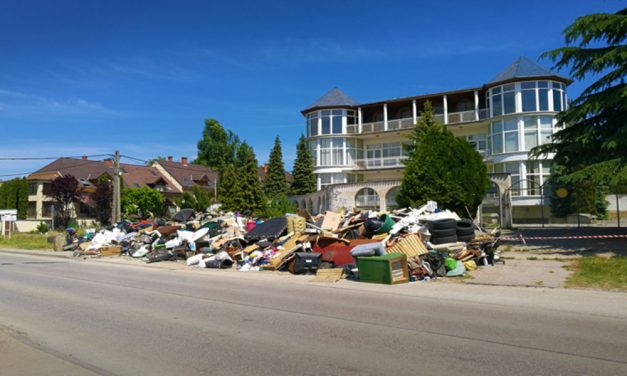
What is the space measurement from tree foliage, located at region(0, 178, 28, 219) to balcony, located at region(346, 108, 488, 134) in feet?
A: 138

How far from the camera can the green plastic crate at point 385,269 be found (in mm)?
13079

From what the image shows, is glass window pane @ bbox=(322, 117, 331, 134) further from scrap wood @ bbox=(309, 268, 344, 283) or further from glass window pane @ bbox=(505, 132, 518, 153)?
scrap wood @ bbox=(309, 268, 344, 283)

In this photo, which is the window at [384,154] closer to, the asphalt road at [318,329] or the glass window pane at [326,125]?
the glass window pane at [326,125]

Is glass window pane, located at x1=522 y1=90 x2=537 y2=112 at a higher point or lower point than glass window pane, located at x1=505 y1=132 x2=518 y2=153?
higher

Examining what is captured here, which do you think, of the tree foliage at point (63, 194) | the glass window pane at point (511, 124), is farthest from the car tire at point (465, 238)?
the tree foliage at point (63, 194)

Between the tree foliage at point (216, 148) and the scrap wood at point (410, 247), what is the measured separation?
70.7 m

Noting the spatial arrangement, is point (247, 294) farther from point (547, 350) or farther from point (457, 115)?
point (457, 115)

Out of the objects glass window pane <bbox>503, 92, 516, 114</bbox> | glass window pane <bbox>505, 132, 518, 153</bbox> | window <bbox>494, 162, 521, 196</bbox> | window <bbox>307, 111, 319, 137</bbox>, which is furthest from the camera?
window <bbox>307, 111, 319, 137</bbox>

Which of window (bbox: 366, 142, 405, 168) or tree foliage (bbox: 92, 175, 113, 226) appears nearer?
window (bbox: 366, 142, 405, 168)

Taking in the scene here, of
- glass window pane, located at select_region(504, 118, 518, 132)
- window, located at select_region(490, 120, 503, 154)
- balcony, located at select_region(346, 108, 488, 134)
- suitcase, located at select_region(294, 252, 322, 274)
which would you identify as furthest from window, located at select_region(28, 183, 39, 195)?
suitcase, located at select_region(294, 252, 322, 274)

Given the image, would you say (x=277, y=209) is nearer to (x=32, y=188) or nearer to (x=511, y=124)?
(x=511, y=124)

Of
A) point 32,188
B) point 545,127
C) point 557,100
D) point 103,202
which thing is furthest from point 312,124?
point 32,188

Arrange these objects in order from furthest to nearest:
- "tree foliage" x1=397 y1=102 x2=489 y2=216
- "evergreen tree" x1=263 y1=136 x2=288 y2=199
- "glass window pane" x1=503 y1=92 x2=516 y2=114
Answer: "evergreen tree" x1=263 y1=136 x2=288 y2=199
"glass window pane" x1=503 y1=92 x2=516 y2=114
"tree foliage" x1=397 y1=102 x2=489 y2=216

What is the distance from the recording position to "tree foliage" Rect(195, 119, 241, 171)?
277 ft
